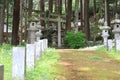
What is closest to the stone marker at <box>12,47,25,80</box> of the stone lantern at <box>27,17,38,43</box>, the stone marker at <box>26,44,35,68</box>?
the stone marker at <box>26,44,35,68</box>

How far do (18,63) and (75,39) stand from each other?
2054 cm

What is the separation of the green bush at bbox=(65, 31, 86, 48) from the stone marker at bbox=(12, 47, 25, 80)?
2017 cm

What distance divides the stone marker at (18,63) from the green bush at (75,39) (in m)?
20.2

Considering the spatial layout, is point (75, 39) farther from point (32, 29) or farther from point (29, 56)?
point (29, 56)

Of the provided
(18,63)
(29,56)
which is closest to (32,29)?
(29,56)

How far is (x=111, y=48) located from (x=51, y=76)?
33.9 feet

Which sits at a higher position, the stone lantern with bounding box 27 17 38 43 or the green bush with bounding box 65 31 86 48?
the stone lantern with bounding box 27 17 38 43

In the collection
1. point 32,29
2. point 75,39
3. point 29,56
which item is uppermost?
point 32,29

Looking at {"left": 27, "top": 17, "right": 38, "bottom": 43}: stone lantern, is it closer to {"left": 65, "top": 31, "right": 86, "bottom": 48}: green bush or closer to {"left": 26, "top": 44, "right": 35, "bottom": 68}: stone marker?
{"left": 65, "top": 31, "right": 86, "bottom": 48}: green bush

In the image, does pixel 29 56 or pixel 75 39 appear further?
pixel 75 39

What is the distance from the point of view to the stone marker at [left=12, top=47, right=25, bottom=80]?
6828 millimetres

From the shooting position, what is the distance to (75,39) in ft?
89.7

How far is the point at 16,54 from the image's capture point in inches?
269

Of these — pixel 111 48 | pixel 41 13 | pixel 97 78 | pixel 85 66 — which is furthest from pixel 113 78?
pixel 41 13
